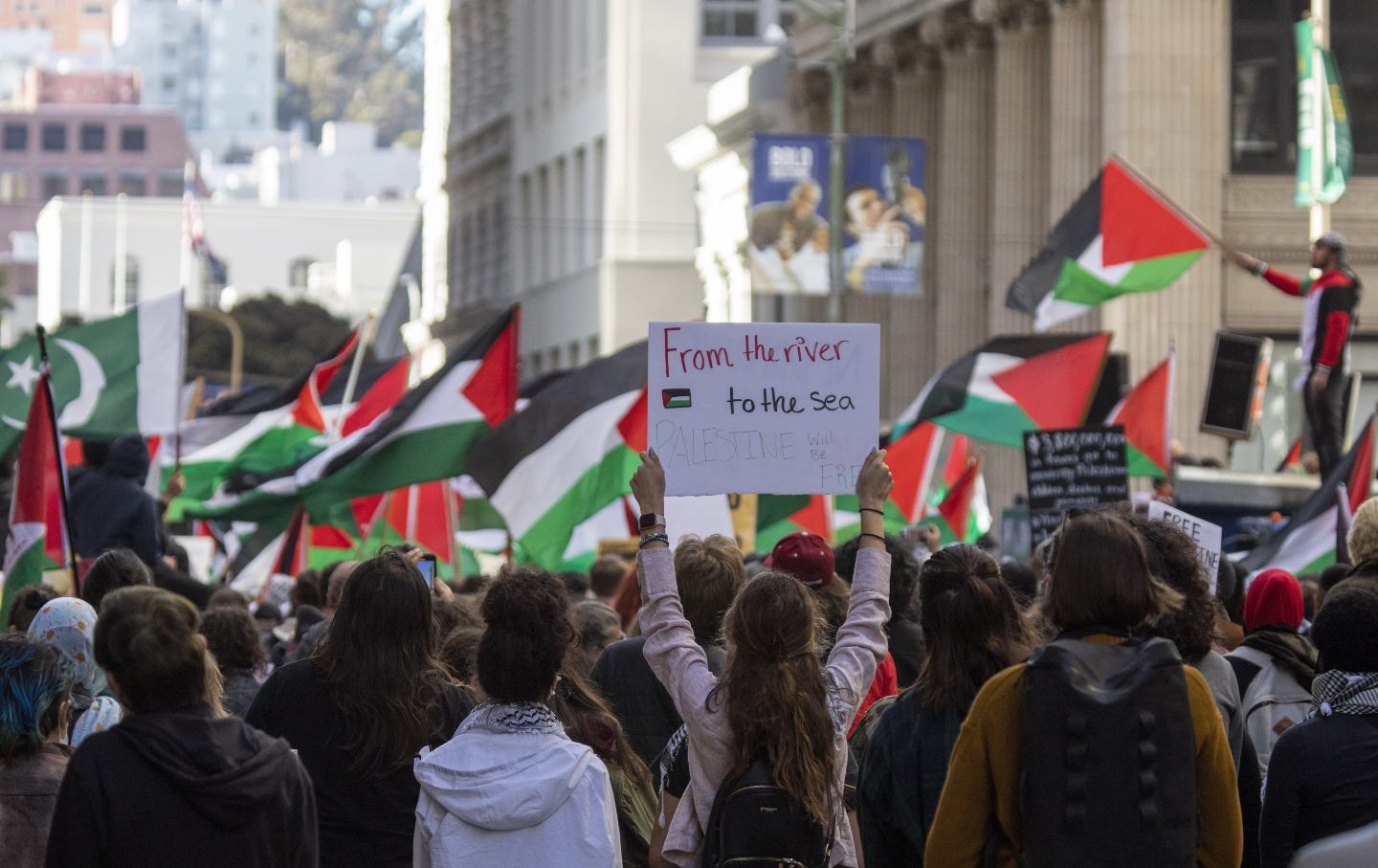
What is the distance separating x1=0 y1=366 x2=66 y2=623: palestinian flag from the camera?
418 inches

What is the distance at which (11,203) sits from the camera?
15862 centimetres

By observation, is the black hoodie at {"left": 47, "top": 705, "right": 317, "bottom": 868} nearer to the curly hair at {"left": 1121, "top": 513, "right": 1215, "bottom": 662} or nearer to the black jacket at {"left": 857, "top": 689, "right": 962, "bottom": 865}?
the black jacket at {"left": 857, "top": 689, "right": 962, "bottom": 865}

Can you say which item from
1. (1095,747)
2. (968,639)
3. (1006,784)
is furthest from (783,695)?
(1095,747)

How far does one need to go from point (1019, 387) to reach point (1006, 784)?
10.8 m

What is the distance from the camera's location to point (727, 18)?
5184cm

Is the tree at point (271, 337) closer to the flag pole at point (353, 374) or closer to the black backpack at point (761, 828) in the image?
the flag pole at point (353, 374)

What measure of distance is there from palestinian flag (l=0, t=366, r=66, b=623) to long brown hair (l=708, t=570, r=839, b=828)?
541cm

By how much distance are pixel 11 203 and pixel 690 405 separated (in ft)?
518

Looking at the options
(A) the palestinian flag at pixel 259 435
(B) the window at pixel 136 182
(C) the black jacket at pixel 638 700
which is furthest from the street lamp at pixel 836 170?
(B) the window at pixel 136 182

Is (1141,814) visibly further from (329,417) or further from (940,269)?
(940,269)

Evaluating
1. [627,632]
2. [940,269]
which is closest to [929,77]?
[940,269]

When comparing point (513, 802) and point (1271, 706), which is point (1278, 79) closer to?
point (1271, 706)

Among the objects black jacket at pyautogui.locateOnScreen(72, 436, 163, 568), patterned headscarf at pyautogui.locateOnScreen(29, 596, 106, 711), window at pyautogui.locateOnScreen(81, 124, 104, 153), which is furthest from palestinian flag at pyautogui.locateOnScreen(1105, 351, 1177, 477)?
window at pyautogui.locateOnScreen(81, 124, 104, 153)

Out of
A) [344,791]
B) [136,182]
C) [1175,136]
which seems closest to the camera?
[344,791]
